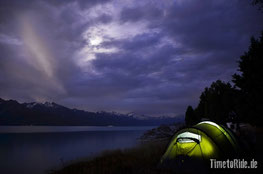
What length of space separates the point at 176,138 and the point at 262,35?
2016cm

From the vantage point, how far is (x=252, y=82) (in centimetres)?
2242

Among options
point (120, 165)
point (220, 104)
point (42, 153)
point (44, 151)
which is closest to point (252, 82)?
point (220, 104)

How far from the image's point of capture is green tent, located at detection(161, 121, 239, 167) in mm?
10375

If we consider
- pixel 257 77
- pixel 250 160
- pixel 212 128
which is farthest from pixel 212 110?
pixel 212 128

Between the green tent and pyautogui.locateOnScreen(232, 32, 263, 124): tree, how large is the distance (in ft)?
42.7

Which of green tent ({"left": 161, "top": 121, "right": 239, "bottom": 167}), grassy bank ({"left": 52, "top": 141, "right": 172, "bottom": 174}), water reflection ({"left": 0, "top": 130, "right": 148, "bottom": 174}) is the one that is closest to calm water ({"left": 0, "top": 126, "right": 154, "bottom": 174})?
water reflection ({"left": 0, "top": 130, "right": 148, "bottom": 174})

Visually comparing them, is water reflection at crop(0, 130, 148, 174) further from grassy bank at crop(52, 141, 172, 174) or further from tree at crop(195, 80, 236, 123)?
tree at crop(195, 80, 236, 123)

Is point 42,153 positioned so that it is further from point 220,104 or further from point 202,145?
point 220,104

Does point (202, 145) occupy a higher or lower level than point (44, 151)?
higher

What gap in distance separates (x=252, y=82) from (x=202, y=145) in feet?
55.1

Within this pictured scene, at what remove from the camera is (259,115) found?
70.5ft

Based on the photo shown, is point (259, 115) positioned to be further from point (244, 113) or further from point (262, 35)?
point (262, 35)

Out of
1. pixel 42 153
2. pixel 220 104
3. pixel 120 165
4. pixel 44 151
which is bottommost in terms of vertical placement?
pixel 44 151

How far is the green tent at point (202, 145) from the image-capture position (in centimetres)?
1038
